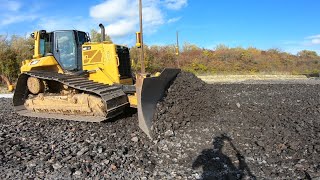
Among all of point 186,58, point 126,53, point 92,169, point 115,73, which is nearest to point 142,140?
point 92,169

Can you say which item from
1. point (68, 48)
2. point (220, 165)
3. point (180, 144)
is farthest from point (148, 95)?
point (68, 48)

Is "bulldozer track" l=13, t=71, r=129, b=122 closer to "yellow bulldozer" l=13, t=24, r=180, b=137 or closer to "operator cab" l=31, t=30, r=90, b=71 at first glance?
"yellow bulldozer" l=13, t=24, r=180, b=137

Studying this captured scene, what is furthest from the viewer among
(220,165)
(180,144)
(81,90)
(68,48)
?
(68,48)

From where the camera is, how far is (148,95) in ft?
25.2

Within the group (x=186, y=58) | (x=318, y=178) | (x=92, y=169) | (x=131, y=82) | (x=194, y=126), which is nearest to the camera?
(x=318, y=178)

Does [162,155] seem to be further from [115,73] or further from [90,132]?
[115,73]

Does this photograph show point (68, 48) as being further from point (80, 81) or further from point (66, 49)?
point (80, 81)

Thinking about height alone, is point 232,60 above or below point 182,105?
above

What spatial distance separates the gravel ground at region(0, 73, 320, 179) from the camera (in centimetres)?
522

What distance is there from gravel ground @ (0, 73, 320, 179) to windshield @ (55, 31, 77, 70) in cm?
179

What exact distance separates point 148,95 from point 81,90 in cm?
198

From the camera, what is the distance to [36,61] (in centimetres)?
964

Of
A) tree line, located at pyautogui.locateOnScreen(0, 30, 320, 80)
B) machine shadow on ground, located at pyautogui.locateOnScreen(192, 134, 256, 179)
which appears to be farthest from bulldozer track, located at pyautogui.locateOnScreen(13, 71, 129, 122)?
tree line, located at pyautogui.locateOnScreen(0, 30, 320, 80)

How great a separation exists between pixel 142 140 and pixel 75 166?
5.84 feet
